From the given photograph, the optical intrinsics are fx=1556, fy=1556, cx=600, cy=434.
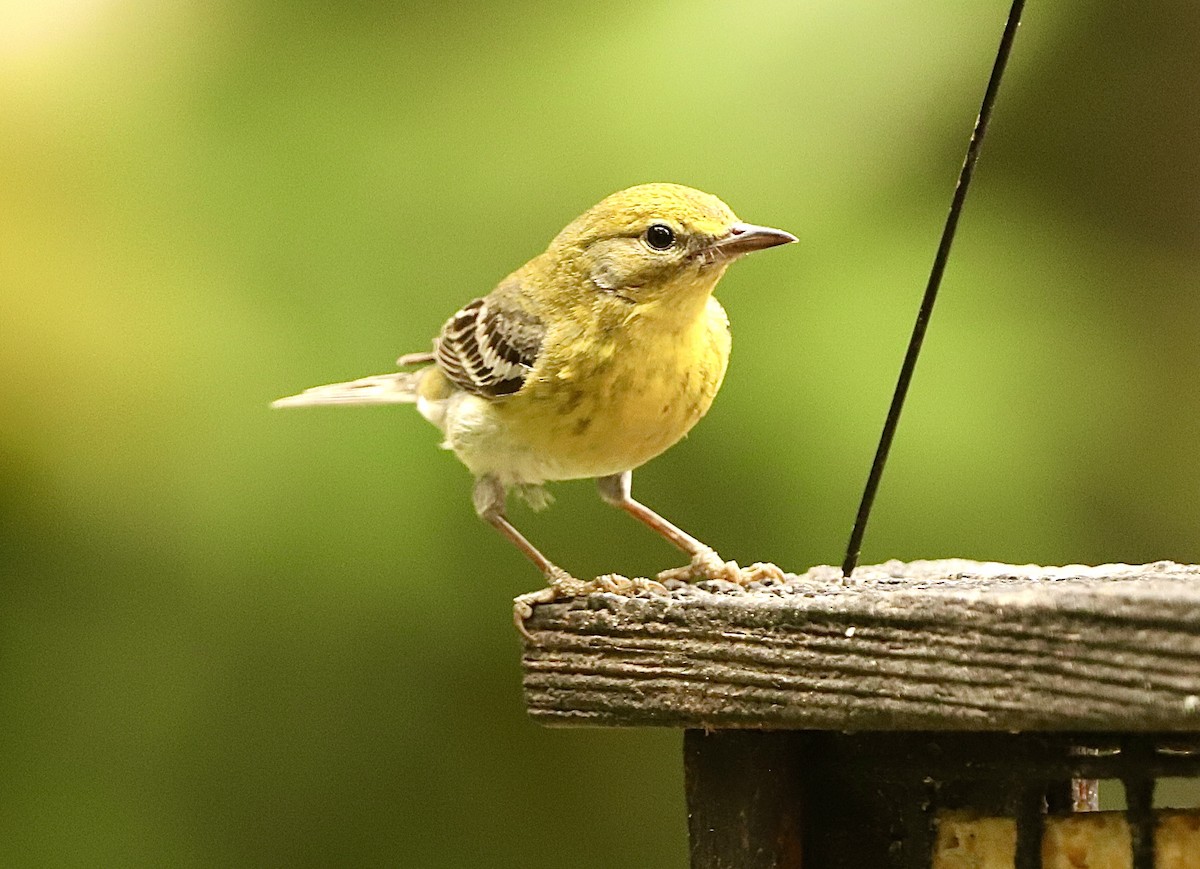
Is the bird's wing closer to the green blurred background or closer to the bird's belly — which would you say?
the bird's belly

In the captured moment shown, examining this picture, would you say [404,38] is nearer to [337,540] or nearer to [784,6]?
[784,6]

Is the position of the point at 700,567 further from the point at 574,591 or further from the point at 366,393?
the point at 366,393

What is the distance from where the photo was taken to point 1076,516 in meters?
3.78

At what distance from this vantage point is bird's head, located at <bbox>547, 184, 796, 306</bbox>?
237 centimetres

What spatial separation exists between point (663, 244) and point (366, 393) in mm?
1045

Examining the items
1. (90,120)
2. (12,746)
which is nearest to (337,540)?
(12,746)

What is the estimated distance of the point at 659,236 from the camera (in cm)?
243

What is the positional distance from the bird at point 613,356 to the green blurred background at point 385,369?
92cm

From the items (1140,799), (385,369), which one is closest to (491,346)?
(385,369)

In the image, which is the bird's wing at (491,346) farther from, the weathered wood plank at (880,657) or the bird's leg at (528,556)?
→ the weathered wood plank at (880,657)

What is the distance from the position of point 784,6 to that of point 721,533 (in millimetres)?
1220

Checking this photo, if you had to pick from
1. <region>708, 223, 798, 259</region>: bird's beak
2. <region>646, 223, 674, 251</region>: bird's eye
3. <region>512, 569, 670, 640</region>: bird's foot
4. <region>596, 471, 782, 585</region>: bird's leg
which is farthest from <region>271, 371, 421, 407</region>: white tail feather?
<region>512, 569, 670, 640</region>: bird's foot

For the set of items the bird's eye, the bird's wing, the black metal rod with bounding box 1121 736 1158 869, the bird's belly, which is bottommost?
the black metal rod with bounding box 1121 736 1158 869

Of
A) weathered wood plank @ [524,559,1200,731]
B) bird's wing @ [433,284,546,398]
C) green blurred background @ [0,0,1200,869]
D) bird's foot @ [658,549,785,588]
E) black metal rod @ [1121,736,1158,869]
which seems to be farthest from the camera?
green blurred background @ [0,0,1200,869]
